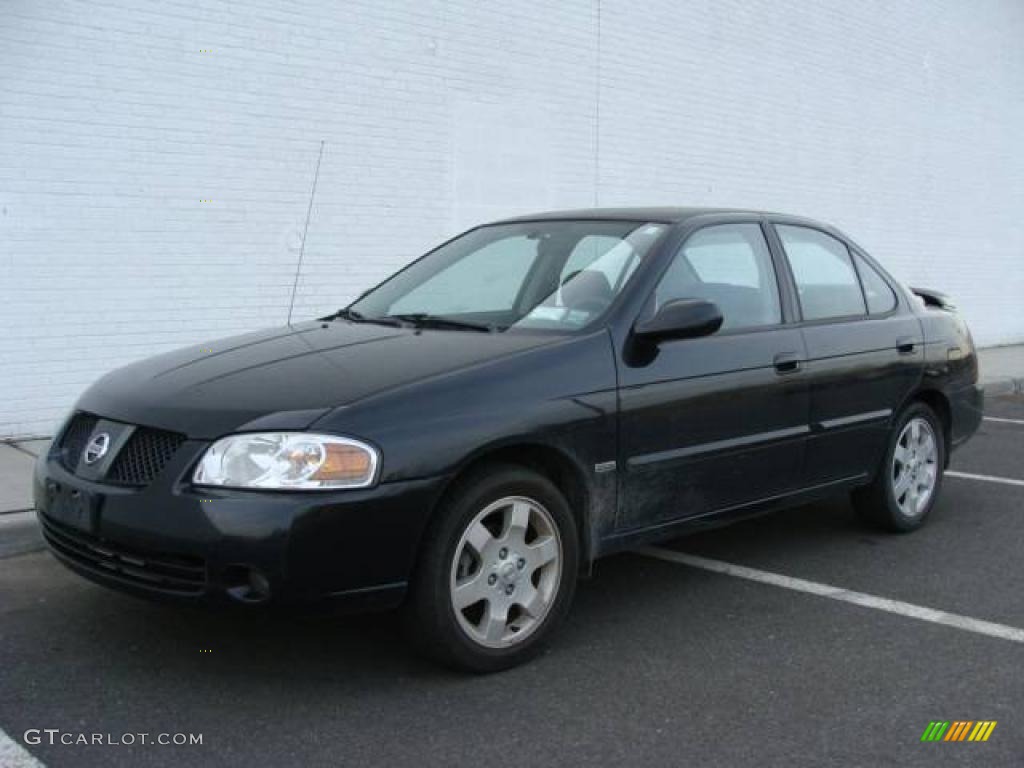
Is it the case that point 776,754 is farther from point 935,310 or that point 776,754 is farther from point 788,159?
point 788,159

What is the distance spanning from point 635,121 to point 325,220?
3.99 metres

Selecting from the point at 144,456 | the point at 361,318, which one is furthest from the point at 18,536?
the point at 144,456

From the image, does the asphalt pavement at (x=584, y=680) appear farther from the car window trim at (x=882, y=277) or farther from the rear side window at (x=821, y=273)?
the car window trim at (x=882, y=277)

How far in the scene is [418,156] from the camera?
375 inches

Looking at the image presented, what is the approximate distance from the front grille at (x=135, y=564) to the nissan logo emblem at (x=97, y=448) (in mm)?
236

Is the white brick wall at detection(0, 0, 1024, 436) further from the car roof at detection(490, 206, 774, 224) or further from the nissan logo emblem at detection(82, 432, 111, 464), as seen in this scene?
the nissan logo emblem at detection(82, 432, 111, 464)

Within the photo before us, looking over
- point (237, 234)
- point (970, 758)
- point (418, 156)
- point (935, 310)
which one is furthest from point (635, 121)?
point (970, 758)

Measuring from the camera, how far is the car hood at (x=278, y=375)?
3590 millimetres

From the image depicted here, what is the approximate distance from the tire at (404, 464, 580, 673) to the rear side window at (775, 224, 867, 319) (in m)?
1.90

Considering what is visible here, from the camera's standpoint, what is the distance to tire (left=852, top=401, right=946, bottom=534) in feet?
18.5

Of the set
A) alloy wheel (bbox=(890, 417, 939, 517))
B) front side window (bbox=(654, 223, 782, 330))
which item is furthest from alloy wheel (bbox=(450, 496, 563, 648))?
alloy wheel (bbox=(890, 417, 939, 517))

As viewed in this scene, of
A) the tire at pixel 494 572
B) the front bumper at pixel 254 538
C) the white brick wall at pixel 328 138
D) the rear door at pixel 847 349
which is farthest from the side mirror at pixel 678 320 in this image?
the white brick wall at pixel 328 138

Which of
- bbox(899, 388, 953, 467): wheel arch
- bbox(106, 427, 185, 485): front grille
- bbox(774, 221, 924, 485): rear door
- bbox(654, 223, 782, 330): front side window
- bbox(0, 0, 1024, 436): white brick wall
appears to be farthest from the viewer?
bbox(0, 0, 1024, 436): white brick wall

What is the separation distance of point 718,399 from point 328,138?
17.5 feet
